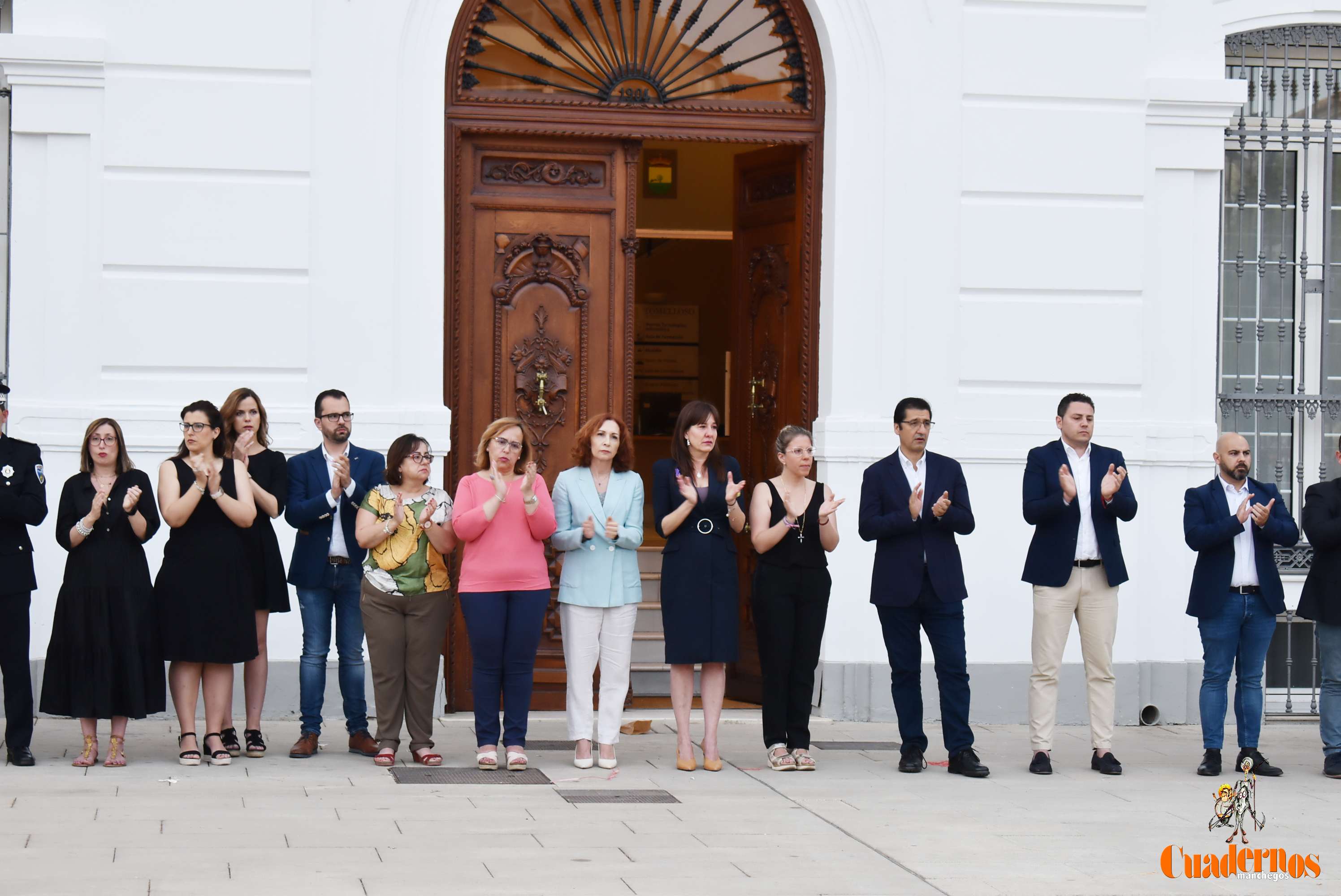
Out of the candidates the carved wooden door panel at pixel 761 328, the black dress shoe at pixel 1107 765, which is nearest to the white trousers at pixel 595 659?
the carved wooden door panel at pixel 761 328

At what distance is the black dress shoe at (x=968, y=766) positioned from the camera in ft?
26.9

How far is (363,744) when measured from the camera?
27.7 feet

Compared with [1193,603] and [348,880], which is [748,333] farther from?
[348,880]

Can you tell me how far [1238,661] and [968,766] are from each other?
1.58 metres

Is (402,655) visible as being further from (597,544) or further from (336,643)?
(597,544)

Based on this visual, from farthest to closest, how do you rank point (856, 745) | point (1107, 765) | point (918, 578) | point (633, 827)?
point (856, 745), point (1107, 765), point (918, 578), point (633, 827)

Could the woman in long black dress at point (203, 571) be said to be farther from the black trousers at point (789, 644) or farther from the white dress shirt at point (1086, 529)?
the white dress shirt at point (1086, 529)

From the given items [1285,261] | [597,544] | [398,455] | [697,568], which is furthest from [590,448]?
[1285,261]

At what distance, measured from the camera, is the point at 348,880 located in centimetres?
570

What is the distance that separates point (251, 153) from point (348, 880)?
4972 mm

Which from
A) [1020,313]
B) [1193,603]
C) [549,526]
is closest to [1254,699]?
[1193,603]

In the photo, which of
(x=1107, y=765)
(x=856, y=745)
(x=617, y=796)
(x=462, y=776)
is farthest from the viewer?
(x=856, y=745)

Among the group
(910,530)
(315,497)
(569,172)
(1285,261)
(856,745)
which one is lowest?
(856,745)

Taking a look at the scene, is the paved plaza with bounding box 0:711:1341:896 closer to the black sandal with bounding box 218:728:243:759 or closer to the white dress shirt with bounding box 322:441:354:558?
the black sandal with bounding box 218:728:243:759
